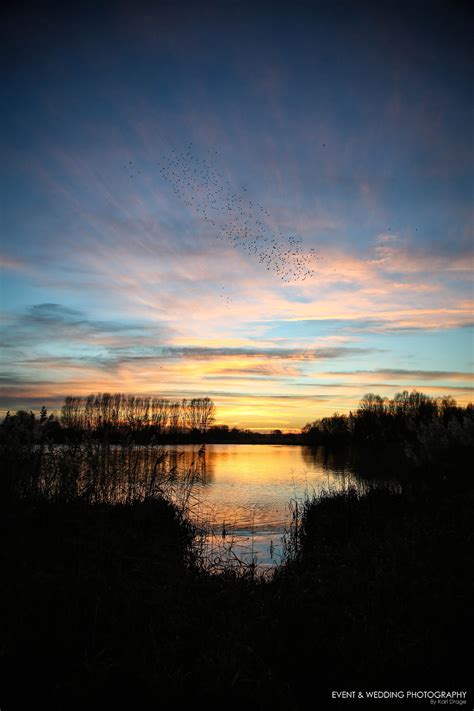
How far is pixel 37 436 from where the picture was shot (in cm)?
955

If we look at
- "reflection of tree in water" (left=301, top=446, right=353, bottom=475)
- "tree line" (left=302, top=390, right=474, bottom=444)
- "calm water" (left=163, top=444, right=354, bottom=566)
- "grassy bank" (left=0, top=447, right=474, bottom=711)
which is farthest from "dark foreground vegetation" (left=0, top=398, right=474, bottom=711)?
"tree line" (left=302, top=390, right=474, bottom=444)

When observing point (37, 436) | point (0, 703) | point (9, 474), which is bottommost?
point (0, 703)

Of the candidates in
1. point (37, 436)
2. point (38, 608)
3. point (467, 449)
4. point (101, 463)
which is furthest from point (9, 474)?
point (467, 449)

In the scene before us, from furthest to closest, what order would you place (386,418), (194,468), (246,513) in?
(386,418), (194,468), (246,513)

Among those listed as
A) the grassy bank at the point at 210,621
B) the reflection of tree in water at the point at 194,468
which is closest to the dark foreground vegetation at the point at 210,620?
the grassy bank at the point at 210,621

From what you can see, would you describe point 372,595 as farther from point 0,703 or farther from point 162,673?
point 0,703

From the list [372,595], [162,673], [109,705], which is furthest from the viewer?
[372,595]

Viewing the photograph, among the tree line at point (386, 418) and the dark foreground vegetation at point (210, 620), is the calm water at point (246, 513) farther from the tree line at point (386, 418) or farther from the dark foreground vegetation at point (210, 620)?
the tree line at point (386, 418)

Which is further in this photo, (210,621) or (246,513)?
(246,513)

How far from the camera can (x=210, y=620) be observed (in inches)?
192

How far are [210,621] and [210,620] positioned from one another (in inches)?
1.3

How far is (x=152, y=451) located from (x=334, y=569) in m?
7.96

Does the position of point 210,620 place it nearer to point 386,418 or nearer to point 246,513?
point 246,513

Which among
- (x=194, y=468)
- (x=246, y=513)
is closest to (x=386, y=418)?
(x=194, y=468)
